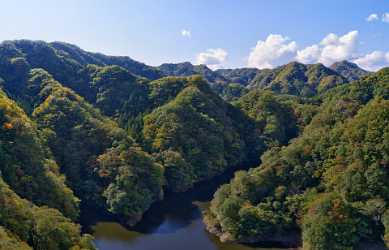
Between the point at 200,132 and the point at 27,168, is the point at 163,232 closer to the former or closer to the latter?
the point at 27,168

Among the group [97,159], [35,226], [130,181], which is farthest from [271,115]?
[35,226]

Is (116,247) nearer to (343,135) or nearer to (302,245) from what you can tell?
(302,245)

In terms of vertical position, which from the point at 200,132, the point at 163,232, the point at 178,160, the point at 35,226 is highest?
the point at 200,132

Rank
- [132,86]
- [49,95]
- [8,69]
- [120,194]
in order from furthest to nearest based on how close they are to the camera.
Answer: [132,86] < [8,69] < [49,95] < [120,194]

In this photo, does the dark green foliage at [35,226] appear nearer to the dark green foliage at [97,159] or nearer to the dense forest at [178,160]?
the dense forest at [178,160]

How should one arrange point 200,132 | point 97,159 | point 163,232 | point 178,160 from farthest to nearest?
point 200,132, point 178,160, point 97,159, point 163,232

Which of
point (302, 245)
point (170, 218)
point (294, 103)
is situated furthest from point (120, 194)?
point (294, 103)
